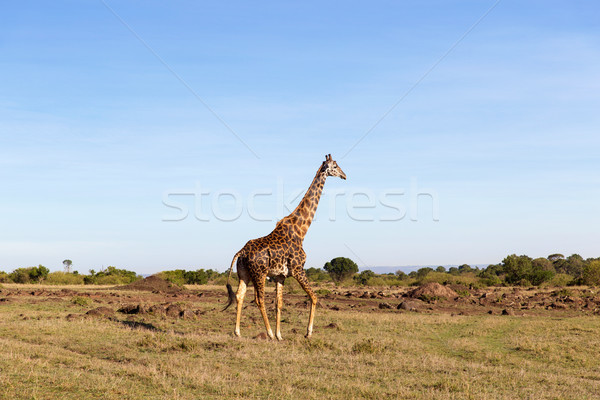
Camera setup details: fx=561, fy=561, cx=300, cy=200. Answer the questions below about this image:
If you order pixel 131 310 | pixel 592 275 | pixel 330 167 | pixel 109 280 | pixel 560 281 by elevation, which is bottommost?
pixel 131 310

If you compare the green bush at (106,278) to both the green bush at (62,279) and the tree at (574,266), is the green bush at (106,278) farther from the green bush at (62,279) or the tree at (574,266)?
the tree at (574,266)

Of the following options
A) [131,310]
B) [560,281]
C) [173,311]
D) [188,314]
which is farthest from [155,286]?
[560,281]

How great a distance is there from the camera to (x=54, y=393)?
371 inches

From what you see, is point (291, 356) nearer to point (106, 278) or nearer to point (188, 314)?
point (188, 314)

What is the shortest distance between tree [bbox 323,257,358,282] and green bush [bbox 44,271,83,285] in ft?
115

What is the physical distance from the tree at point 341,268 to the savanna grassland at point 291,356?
5420 centimetres

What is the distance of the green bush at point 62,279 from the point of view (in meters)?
56.8

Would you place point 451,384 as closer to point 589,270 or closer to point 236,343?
point 236,343

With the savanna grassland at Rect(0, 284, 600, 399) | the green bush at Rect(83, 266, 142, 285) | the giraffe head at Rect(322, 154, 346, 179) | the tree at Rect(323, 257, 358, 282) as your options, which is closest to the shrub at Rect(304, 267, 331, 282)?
the tree at Rect(323, 257, 358, 282)

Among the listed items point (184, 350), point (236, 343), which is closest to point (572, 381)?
point (236, 343)

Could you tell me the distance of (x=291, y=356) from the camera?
13430 mm

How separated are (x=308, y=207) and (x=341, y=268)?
64.4 m

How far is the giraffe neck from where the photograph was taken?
17.2 metres

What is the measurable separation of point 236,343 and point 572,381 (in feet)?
26.4
